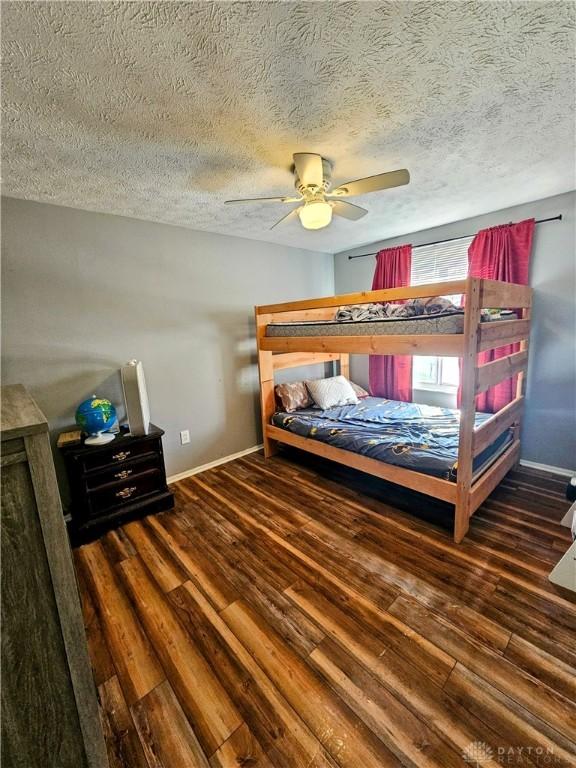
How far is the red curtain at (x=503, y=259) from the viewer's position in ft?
8.70

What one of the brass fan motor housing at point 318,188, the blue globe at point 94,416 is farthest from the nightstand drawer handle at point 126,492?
the brass fan motor housing at point 318,188

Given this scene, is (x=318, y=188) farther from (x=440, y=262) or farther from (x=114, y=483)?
(x=114, y=483)

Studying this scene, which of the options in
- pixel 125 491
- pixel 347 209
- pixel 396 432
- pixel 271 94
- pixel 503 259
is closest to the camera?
pixel 271 94

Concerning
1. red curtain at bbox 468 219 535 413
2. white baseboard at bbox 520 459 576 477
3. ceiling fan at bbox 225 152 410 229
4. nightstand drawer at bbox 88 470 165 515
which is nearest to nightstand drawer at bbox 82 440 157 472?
nightstand drawer at bbox 88 470 165 515

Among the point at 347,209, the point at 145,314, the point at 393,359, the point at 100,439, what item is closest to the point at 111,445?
the point at 100,439

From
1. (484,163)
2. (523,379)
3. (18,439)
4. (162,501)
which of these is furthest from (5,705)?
(523,379)

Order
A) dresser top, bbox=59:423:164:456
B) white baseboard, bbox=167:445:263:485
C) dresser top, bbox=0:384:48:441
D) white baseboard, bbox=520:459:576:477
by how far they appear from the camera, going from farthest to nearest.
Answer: white baseboard, bbox=167:445:263:485 < white baseboard, bbox=520:459:576:477 < dresser top, bbox=59:423:164:456 < dresser top, bbox=0:384:48:441

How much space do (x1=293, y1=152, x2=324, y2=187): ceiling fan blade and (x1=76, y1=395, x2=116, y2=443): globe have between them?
199cm

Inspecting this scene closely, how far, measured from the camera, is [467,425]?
6.18 ft

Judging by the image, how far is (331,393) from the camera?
345cm

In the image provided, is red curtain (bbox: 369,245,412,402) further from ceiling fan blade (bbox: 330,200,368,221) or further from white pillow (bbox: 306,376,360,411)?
ceiling fan blade (bbox: 330,200,368,221)

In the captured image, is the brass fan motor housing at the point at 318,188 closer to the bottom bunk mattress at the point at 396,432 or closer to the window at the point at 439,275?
the bottom bunk mattress at the point at 396,432

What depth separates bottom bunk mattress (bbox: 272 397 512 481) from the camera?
2152 mm

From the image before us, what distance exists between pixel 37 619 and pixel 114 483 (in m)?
1.68
